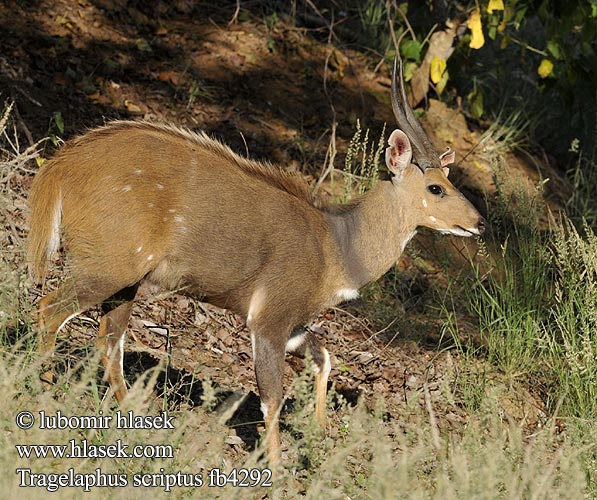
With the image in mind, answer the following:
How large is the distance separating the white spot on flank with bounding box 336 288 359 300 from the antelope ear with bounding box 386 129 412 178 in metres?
0.77

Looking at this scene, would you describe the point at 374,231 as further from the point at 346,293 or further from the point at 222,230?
the point at 222,230

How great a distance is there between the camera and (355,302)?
7910 millimetres

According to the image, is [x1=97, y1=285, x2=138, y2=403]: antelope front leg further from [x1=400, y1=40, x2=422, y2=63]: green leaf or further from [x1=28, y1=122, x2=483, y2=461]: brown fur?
[x1=400, y1=40, x2=422, y2=63]: green leaf

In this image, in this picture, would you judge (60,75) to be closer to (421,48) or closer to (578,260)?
(421,48)

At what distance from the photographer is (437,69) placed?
355 inches

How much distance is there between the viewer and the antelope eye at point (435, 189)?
20.6ft

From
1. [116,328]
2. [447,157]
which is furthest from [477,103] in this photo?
[116,328]

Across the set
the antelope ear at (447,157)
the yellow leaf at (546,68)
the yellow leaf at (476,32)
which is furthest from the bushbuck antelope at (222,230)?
the yellow leaf at (546,68)

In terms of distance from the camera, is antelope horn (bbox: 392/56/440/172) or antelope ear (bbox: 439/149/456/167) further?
antelope ear (bbox: 439/149/456/167)

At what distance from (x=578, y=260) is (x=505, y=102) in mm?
4419

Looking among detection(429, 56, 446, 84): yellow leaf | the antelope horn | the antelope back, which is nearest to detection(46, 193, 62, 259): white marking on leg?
the antelope back

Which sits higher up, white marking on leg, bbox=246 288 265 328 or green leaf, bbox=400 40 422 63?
green leaf, bbox=400 40 422 63

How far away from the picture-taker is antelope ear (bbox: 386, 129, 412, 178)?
620 centimetres

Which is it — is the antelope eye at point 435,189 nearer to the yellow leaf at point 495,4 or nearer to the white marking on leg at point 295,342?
the white marking on leg at point 295,342
